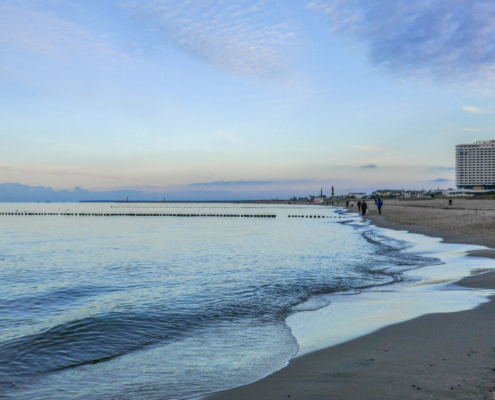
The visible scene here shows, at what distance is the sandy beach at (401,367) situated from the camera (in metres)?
4.19

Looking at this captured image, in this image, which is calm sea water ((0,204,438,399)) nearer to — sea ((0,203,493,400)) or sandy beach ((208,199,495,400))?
sea ((0,203,493,400))

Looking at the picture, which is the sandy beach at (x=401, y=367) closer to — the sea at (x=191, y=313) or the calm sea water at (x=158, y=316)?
the sea at (x=191, y=313)

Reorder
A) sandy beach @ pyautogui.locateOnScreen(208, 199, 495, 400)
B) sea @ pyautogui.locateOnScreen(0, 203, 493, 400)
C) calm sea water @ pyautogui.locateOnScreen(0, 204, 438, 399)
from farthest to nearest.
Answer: sea @ pyautogui.locateOnScreen(0, 203, 493, 400) → calm sea water @ pyautogui.locateOnScreen(0, 204, 438, 399) → sandy beach @ pyautogui.locateOnScreen(208, 199, 495, 400)

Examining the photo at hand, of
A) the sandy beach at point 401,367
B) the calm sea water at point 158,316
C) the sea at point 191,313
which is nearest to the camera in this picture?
the sandy beach at point 401,367

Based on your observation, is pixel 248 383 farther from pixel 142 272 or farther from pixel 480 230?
pixel 480 230

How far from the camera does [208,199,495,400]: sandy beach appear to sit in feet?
13.7

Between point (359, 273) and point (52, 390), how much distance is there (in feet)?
35.4

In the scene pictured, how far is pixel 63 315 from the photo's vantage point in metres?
9.07

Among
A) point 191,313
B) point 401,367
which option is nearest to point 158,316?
point 191,313

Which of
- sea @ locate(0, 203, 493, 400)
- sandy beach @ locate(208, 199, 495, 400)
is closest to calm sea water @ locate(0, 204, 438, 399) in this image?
sea @ locate(0, 203, 493, 400)

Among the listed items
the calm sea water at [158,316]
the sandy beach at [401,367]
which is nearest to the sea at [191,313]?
the calm sea water at [158,316]

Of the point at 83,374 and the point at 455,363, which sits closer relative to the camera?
the point at 455,363

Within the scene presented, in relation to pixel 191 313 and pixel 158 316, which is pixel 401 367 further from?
pixel 158 316

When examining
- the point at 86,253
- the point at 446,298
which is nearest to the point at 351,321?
the point at 446,298
